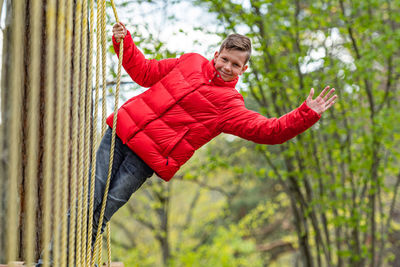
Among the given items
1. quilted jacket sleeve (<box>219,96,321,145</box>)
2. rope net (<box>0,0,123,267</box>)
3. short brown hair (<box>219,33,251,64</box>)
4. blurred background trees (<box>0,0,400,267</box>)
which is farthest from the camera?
blurred background trees (<box>0,0,400,267</box>)

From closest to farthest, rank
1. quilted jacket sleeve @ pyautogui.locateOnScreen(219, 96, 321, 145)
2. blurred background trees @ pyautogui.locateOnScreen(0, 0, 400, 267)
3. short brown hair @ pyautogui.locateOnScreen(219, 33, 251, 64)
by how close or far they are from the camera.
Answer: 1. quilted jacket sleeve @ pyautogui.locateOnScreen(219, 96, 321, 145)
2. short brown hair @ pyautogui.locateOnScreen(219, 33, 251, 64)
3. blurred background trees @ pyautogui.locateOnScreen(0, 0, 400, 267)

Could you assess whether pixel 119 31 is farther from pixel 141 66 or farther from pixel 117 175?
pixel 117 175

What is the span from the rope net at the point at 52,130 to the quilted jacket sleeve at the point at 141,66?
0.10 meters

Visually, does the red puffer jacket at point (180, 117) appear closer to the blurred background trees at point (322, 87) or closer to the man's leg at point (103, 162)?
the man's leg at point (103, 162)

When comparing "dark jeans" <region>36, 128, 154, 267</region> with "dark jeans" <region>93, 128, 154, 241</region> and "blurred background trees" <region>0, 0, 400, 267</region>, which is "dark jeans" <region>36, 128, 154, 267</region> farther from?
"blurred background trees" <region>0, 0, 400, 267</region>

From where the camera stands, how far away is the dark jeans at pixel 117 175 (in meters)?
1.79

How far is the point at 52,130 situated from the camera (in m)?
1.51

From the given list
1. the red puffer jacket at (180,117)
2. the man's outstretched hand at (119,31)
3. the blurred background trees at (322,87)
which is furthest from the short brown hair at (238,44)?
the blurred background trees at (322,87)

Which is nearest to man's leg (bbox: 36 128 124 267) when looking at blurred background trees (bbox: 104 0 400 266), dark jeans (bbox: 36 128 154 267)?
dark jeans (bbox: 36 128 154 267)

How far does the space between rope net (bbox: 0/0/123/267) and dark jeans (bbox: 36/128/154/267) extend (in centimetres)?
5

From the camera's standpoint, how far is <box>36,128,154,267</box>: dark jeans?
179 cm

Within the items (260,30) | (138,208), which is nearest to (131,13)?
(260,30)

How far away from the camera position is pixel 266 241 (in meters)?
11.2

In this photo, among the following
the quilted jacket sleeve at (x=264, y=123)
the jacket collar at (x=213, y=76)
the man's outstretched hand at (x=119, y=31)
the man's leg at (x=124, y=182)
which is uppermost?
the man's outstretched hand at (x=119, y=31)
